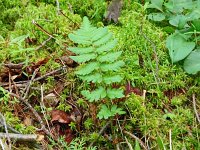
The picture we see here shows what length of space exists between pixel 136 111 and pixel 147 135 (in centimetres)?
15

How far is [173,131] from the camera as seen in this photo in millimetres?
2152

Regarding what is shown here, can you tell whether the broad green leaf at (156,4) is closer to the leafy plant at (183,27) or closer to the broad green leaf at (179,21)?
the leafy plant at (183,27)

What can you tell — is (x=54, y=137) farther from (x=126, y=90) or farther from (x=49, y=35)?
(x=49, y=35)

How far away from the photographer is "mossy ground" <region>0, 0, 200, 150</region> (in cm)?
214

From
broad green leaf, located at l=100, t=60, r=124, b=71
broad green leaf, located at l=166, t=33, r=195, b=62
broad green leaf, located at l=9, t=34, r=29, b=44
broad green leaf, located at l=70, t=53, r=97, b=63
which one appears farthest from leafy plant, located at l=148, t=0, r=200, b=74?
broad green leaf, located at l=9, t=34, r=29, b=44

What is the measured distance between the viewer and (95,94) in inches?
83.1

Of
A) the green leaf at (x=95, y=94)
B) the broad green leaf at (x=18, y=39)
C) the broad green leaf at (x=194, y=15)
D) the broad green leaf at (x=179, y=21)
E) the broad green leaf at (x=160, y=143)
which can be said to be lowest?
the broad green leaf at (x=160, y=143)

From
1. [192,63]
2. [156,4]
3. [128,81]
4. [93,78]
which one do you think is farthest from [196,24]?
[93,78]

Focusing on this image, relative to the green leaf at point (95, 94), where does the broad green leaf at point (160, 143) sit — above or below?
below

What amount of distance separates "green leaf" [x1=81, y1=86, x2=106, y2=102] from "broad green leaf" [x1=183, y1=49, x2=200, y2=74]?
2.08 ft

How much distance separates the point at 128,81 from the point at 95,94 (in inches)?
12.7

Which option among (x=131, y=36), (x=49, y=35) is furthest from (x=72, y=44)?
(x=131, y=36)

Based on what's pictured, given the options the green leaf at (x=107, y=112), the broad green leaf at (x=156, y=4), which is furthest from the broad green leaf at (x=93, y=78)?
the broad green leaf at (x=156, y=4)

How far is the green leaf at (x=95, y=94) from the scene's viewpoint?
2.09 m
